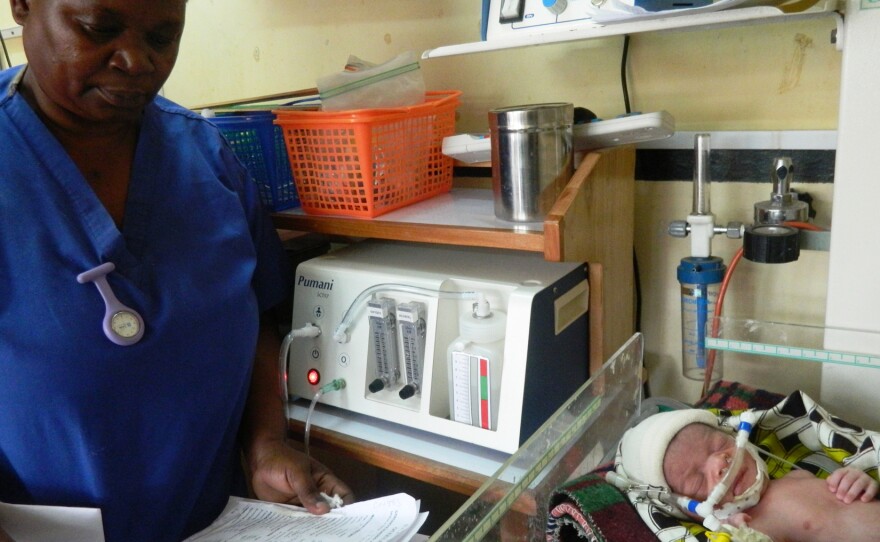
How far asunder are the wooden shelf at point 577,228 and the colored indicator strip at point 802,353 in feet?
0.73

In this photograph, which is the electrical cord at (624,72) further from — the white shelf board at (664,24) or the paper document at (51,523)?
the paper document at (51,523)

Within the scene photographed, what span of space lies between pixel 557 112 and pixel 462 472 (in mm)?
544

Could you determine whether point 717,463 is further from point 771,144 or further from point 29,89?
point 29,89

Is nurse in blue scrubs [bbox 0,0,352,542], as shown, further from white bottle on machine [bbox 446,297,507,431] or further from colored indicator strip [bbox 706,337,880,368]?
colored indicator strip [bbox 706,337,880,368]

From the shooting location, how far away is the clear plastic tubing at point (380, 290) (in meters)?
1.11

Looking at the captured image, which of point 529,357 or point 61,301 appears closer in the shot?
point 61,301

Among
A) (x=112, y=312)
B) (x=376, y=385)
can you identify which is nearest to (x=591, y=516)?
(x=376, y=385)

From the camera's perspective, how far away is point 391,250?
53.4 inches

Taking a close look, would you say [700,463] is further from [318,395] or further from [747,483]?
[318,395]

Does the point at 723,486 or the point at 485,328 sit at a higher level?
the point at 485,328

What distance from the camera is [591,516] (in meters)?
0.85

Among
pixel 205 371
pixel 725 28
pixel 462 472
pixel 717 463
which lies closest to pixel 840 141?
pixel 725 28

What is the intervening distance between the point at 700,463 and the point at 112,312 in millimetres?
827

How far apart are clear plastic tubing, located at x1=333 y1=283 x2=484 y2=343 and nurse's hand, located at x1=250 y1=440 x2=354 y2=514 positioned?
0.20 meters
